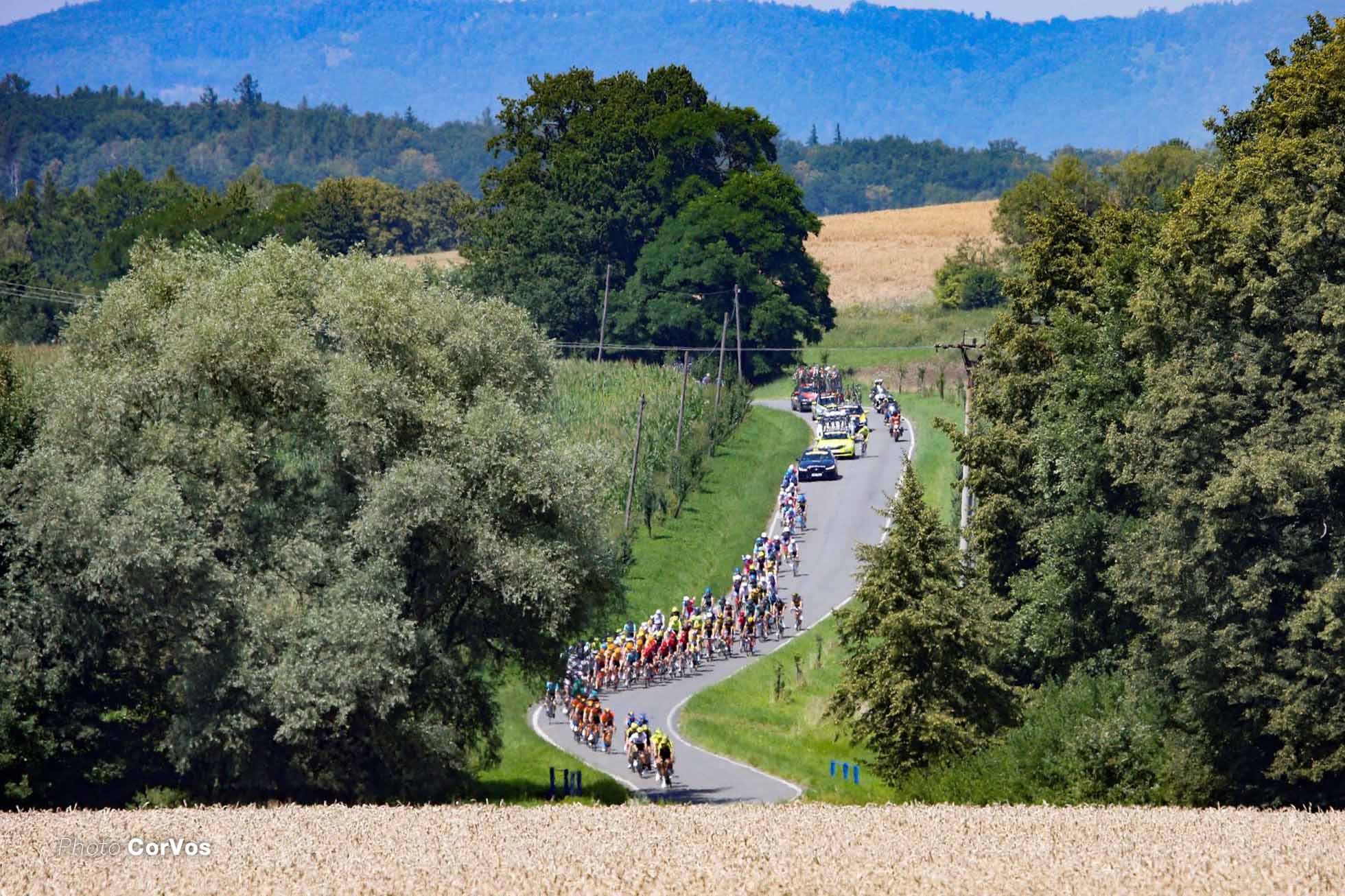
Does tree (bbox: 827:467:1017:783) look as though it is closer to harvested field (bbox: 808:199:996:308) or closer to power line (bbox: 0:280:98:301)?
power line (bbox: 0:280:98:301)

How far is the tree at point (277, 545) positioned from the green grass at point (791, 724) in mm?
7437

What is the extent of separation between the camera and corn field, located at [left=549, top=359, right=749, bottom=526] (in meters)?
72.9

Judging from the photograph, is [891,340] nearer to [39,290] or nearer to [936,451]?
[936,451]

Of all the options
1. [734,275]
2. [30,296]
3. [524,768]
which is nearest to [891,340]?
[734,275]

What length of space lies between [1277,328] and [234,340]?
20.7m

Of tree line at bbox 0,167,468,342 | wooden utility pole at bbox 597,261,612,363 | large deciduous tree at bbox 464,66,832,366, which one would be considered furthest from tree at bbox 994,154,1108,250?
tree line at bbox 0,167,468,342

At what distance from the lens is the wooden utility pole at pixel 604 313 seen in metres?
102

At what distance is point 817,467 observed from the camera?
77500 millimetres

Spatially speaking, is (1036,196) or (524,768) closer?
(524,768)

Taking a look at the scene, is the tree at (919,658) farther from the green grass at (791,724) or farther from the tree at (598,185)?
the tree at (598,185)

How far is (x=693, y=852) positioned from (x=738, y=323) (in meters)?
74.1

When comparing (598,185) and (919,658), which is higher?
(598,185)

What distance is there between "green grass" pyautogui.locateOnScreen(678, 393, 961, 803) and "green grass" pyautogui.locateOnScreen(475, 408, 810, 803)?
4.14 m

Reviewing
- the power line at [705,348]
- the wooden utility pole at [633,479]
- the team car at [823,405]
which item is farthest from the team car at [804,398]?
the wooden utility pole at [633,479]
